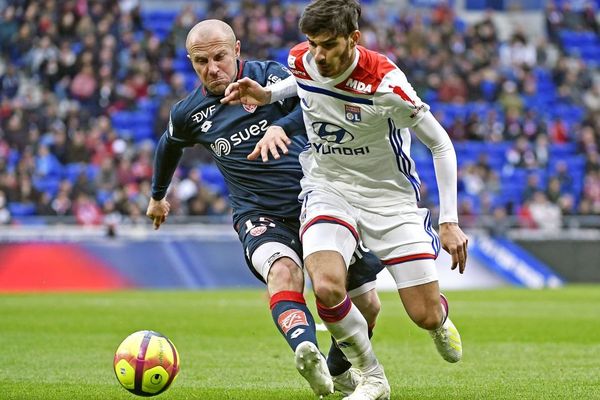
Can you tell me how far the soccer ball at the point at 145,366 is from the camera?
268 inches

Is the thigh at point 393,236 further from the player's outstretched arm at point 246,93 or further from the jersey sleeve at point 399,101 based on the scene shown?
the player's outstretched arm at point 246,93

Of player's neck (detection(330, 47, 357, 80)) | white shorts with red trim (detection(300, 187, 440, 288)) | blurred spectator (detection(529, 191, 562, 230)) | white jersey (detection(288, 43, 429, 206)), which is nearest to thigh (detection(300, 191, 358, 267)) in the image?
white shorts with red trim (detection(300, 187, 440, 288))

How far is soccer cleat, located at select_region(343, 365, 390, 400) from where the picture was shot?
6.80 metres

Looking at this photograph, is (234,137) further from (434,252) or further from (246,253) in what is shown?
(434,252)

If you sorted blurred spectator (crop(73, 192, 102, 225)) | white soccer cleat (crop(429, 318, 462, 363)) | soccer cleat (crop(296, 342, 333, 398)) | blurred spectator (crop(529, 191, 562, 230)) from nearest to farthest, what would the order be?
soccer cleat (crop(296, 342, 333, 398)) → white soccer cleat (crop(429, 318, 462, 363)) → blurred spectator (crop(73, 192, 102, 225)) → blurred spectator (crop(529, 191, 562, 230))

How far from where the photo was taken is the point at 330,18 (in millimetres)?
6516

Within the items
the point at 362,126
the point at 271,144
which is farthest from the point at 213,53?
the point at 362,126

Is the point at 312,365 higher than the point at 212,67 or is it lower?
lower

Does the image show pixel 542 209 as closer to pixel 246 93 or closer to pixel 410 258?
pixel 410 258

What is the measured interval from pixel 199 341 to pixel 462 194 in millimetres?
14869

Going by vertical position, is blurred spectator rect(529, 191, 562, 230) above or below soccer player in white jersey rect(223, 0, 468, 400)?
below

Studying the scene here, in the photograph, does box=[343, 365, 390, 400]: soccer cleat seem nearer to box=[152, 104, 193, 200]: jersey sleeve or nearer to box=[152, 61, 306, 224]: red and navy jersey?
box=[152, 61, 306, 224]: red and navy jersey

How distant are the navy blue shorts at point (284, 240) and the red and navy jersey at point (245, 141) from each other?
0.27 feet

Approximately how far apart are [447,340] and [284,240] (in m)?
1.23
